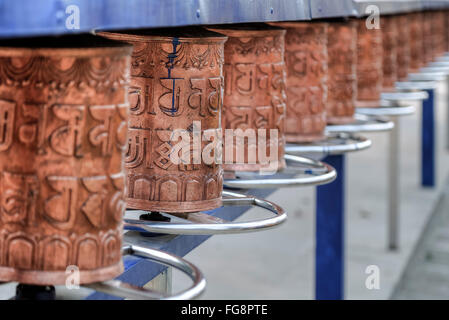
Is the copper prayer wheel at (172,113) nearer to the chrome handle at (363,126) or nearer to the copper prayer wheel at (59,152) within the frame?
the copper prayer wheel at (59,152)

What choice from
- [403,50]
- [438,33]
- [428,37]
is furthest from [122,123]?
[438,33]

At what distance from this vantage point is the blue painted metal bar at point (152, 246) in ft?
3.23

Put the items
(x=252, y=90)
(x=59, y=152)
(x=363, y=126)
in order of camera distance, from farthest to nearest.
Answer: (x=363, y=126)
(x=252, y=90)
(x=59, y=152)

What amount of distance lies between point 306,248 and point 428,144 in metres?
1.75

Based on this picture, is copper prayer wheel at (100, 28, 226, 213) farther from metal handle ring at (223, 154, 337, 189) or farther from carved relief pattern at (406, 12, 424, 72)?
carved relief pattern at (406, 12, 424, 72)

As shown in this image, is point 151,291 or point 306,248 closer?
point 151,291

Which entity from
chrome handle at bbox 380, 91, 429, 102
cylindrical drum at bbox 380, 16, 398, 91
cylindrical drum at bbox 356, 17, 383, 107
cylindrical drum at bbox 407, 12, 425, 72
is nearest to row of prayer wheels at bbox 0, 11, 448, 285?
cylindrical drum at bbox 356, 17, 383, 107

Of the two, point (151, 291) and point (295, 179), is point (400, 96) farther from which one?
point (151, 291)

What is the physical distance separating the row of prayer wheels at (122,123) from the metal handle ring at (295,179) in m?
0.05

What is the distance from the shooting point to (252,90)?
132cm

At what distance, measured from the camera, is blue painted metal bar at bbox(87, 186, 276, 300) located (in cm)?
98

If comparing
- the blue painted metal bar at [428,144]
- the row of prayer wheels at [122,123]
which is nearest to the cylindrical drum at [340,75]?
the row of prayer wheels at [122,123]

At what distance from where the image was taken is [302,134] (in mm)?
1708

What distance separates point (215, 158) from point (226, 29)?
30 centimetres
